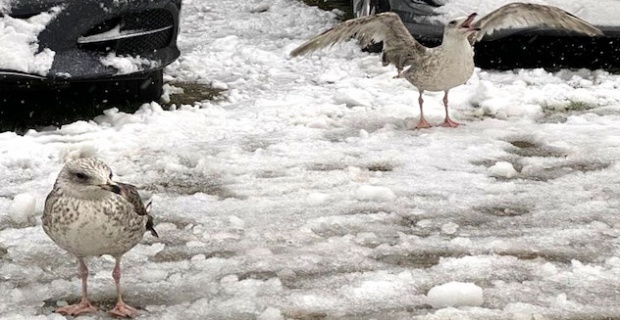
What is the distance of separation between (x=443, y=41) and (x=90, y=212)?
3.58 m

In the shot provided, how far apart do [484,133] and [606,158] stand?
35.2 inches

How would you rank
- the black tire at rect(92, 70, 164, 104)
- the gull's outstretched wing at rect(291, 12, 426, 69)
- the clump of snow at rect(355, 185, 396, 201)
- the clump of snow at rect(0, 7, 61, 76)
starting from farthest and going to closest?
the black tire at rect(92, 70, 164, 104) < the gull's outstretched wing at rect(291, 12, 426, 69) < the clump of snow at rect(0, 7, 61, 76) < the clump of snow at rect(355, 185, 396, 201)

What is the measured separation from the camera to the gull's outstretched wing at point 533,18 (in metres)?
6.55

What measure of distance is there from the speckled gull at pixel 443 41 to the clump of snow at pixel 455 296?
286 centimetres

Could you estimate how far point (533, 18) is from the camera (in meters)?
6.65

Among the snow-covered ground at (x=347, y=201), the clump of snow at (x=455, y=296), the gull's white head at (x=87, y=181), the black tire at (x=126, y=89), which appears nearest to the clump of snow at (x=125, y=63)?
the snow-covered ground at (x=347, y=201)

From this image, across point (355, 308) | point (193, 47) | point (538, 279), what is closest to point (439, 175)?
point (538, 279)

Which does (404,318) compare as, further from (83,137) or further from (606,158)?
(83,137)

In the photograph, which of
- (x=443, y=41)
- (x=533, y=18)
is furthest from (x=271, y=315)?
(x=533, y=18)

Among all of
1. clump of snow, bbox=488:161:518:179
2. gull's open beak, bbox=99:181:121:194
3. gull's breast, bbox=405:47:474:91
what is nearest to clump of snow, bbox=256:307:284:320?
gull's open beak, bbox=99:181:121:194

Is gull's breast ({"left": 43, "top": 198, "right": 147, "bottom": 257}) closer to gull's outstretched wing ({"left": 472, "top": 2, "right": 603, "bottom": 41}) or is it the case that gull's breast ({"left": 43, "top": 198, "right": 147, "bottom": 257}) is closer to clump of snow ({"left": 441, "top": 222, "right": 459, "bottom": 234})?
clump of snow ({"left": 441, "top": 222, "right": 459, "bottom": 234})

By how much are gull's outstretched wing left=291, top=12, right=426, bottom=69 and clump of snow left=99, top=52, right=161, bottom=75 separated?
985 millimetres

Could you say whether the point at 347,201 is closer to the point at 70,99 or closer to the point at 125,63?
the point at 125,63

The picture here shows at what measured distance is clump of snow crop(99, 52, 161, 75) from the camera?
19.6 ft
